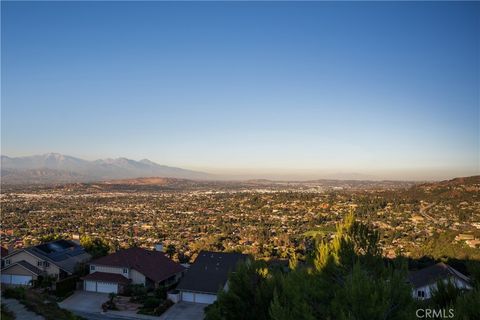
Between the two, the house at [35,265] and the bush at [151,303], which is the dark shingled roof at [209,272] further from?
the house at [35,265]

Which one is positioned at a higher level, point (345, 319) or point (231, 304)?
point (345, 319)

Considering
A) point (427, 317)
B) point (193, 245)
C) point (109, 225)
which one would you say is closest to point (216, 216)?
point (109, 225)

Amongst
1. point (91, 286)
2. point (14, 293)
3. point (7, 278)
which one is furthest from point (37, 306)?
point (7, 278)

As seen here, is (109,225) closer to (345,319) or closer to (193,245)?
(193,245)

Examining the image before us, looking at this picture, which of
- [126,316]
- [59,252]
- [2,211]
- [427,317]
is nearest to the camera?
[427,317]

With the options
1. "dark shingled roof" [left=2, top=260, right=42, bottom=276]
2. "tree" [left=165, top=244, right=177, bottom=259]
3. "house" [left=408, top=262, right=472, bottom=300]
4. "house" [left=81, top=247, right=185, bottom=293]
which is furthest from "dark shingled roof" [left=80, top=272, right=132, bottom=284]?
"house" [left=408, top=262, right=472, bottom=300]

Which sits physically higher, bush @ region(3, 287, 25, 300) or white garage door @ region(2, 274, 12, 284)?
bush @ region(3, 287, 25, 300)

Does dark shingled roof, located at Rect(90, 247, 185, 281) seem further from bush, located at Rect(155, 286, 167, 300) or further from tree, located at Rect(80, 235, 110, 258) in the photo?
tree, located at Rect(80, 235, 110, 258)

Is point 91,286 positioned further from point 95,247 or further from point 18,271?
point 95,247
